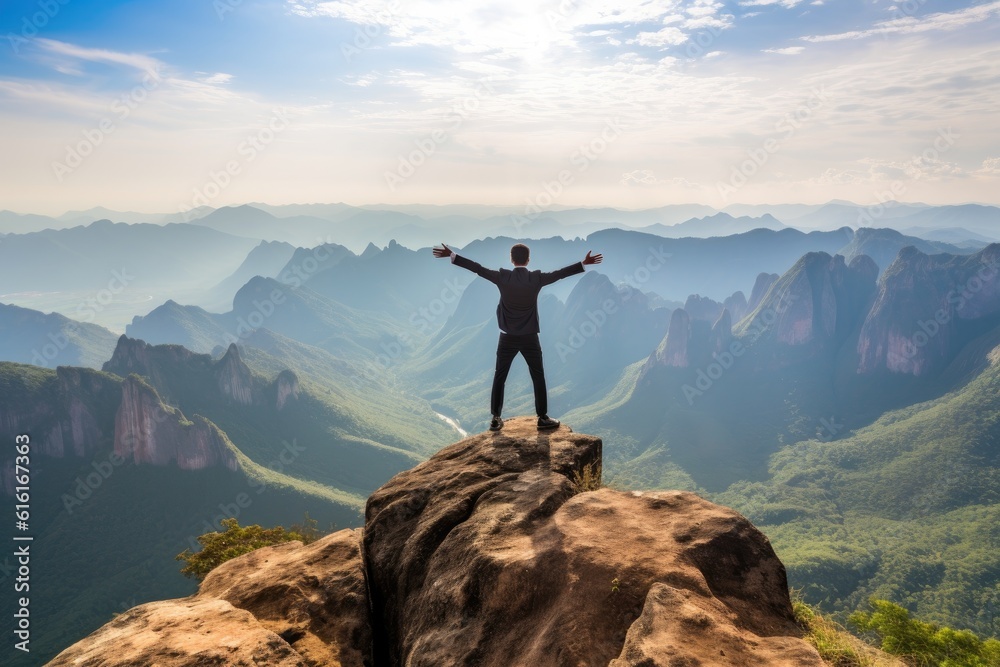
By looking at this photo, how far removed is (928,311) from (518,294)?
22132 centimetres

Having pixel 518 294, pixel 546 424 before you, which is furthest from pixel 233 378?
pixel 518 294

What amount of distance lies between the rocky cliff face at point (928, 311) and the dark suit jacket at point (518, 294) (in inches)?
8096

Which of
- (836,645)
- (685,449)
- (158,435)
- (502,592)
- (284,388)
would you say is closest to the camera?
(836,645)

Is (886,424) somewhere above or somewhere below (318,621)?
below

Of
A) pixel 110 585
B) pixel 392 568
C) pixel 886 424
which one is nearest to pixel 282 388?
pixel 110 585

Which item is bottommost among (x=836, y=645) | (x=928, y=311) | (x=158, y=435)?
(x=158, y=435)

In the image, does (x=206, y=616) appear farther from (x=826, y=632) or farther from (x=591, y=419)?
(x=591, y=419)

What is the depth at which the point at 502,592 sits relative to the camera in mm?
7699

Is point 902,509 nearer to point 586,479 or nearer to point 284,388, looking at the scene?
point 586,479

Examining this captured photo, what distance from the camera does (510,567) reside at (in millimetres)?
7902

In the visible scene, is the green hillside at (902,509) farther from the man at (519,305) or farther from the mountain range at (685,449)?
the man at (519,305)

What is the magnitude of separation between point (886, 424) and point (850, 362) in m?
50.0

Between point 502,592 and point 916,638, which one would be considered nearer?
point 502,592

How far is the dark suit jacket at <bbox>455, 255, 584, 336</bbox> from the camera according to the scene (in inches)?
465
